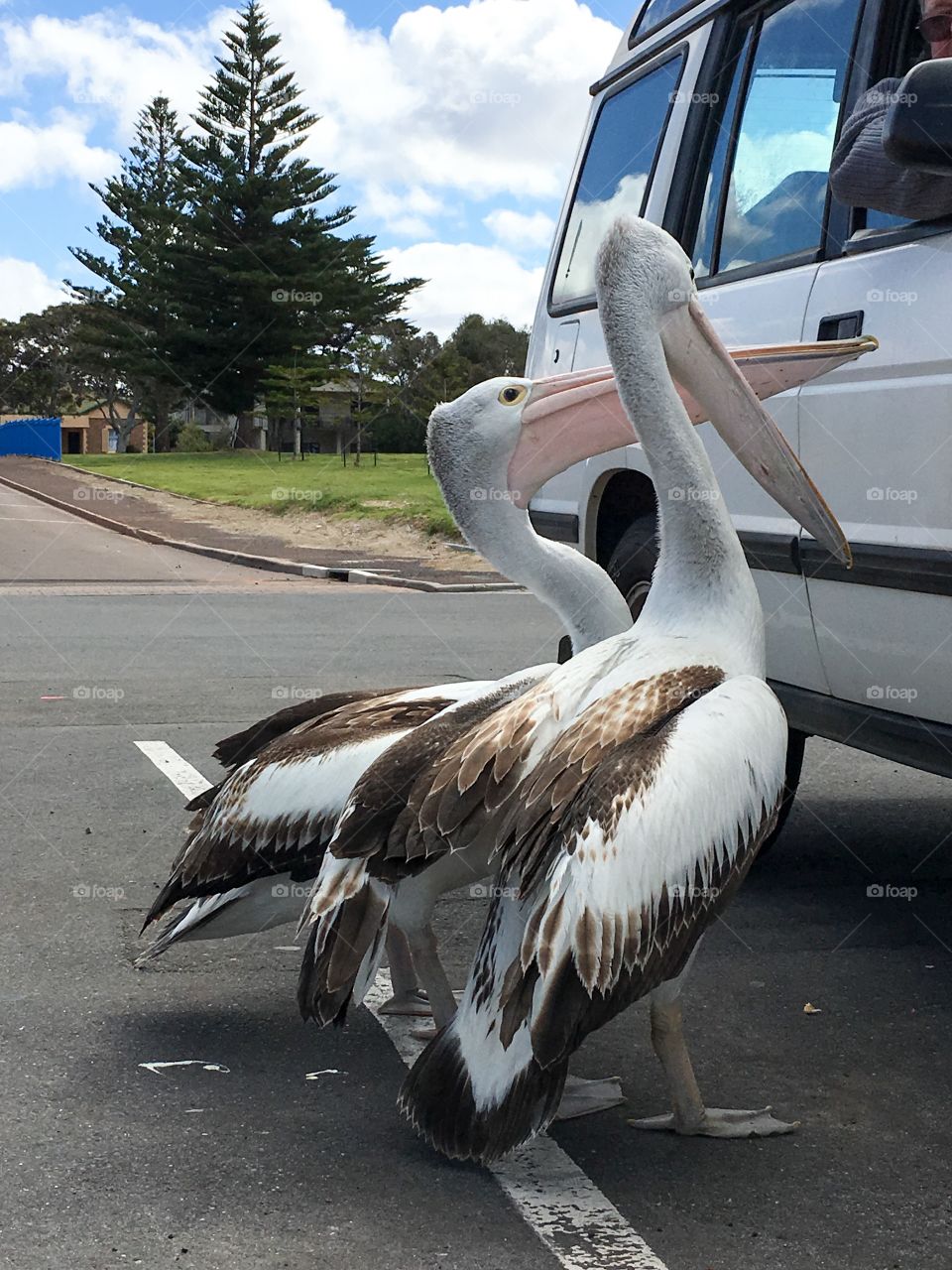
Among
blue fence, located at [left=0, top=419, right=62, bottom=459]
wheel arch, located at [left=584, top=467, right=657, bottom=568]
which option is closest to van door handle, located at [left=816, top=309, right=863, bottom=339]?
wheel arch, located at [left=584, top=467, right=657, bottom=568]

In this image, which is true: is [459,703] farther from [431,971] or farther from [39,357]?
[39,357]

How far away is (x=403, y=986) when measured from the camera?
3842 millimetres

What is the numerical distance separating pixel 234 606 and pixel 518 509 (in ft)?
33.7

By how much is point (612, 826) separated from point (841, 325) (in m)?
1.85

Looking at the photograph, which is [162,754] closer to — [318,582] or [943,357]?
[943,357]

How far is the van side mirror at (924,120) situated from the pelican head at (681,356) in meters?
0.66

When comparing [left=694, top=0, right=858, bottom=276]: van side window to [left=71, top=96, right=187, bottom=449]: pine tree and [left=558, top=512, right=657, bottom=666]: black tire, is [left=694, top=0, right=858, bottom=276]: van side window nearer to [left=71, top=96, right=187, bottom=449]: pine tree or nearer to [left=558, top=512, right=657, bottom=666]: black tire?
[left=558, top=512, right=657, bottom=666]: black tire

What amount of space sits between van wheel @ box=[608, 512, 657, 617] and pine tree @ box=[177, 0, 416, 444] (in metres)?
41.8

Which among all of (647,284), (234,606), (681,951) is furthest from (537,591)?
(234,606)

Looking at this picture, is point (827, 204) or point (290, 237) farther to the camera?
point (290, 237)

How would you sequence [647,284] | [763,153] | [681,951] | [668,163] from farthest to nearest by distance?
1. [668,163]
2. [763,153]
3. [647,284]
4. [681,951]

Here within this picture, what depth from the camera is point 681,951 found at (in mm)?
2799

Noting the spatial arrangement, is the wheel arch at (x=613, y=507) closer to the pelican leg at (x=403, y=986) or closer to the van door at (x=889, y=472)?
the van door at (x=889, y=472)

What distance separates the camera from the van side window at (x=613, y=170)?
544cm
